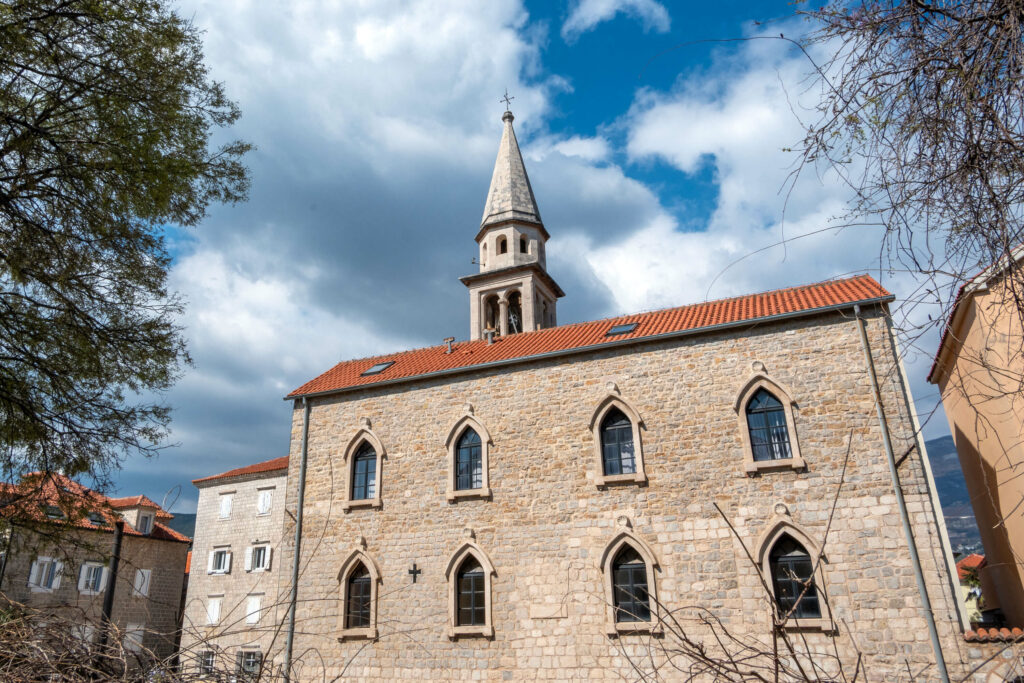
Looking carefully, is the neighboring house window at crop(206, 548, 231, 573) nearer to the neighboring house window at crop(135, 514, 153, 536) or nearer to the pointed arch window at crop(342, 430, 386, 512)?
the neighboring house window at crop(135, 514, 153, 536)

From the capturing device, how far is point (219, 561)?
25719mm

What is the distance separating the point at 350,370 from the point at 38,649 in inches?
668

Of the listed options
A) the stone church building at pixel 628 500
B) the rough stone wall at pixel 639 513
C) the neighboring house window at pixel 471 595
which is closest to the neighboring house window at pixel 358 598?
the stone church building at pixel 628 500

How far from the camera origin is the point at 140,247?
8.28 metres

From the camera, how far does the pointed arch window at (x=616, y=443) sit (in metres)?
14.2

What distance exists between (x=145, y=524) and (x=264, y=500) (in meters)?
7.00

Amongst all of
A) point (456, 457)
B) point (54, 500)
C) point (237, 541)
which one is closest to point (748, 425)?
point (456, 457)

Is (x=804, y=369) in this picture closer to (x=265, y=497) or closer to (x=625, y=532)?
(x=625, y=532)

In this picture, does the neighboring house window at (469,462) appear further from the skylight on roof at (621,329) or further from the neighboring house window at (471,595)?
the skylight on roof at (621,329)

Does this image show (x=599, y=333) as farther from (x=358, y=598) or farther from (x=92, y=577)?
(x=92, y=577)

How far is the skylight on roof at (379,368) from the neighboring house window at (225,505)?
38.0ft

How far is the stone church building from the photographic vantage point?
1217cm

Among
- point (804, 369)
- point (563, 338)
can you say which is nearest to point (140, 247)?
point (563, 338)

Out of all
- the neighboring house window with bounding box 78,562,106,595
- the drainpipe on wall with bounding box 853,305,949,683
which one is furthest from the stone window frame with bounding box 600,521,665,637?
the neighboring house window with bounding box 78,562,106,595
